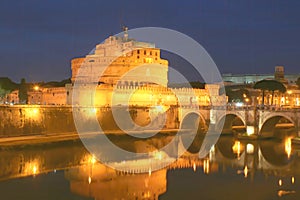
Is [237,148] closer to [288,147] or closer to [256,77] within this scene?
[288,147]

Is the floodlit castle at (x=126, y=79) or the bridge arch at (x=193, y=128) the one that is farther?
the floodlit castle at (x=126, y=79)

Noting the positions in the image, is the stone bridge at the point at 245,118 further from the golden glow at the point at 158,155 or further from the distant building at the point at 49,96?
the distant building at the point at 49,96

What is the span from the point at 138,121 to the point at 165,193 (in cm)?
1913

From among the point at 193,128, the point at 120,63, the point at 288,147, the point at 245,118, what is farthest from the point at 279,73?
the point at 288,147

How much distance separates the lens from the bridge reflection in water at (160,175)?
13.8 meters

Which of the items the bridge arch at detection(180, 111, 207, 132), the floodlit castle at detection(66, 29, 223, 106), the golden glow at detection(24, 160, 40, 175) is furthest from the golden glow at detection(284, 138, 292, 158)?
the floodlit castle at detection(66, 29, 223, 106)

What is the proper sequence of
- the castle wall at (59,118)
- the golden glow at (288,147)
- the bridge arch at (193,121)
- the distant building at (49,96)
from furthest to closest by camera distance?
the distant building at (49,96), the bridge arch at (193,121), the castle wall at (59,118), the golden glow at (288,147)

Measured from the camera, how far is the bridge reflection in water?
13797mm

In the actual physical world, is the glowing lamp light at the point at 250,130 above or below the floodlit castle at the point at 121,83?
below

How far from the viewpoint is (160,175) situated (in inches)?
656

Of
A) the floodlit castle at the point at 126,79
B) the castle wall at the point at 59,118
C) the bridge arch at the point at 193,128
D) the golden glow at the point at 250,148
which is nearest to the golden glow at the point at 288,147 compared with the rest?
the golden glow at the point at 250,148

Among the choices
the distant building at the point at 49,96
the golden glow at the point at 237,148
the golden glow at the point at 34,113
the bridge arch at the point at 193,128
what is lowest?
the golden glow at the point at 237,148

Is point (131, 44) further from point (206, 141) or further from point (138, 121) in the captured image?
point (206, 141)

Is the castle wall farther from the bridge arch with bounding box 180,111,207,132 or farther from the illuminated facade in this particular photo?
the illuminated facade
